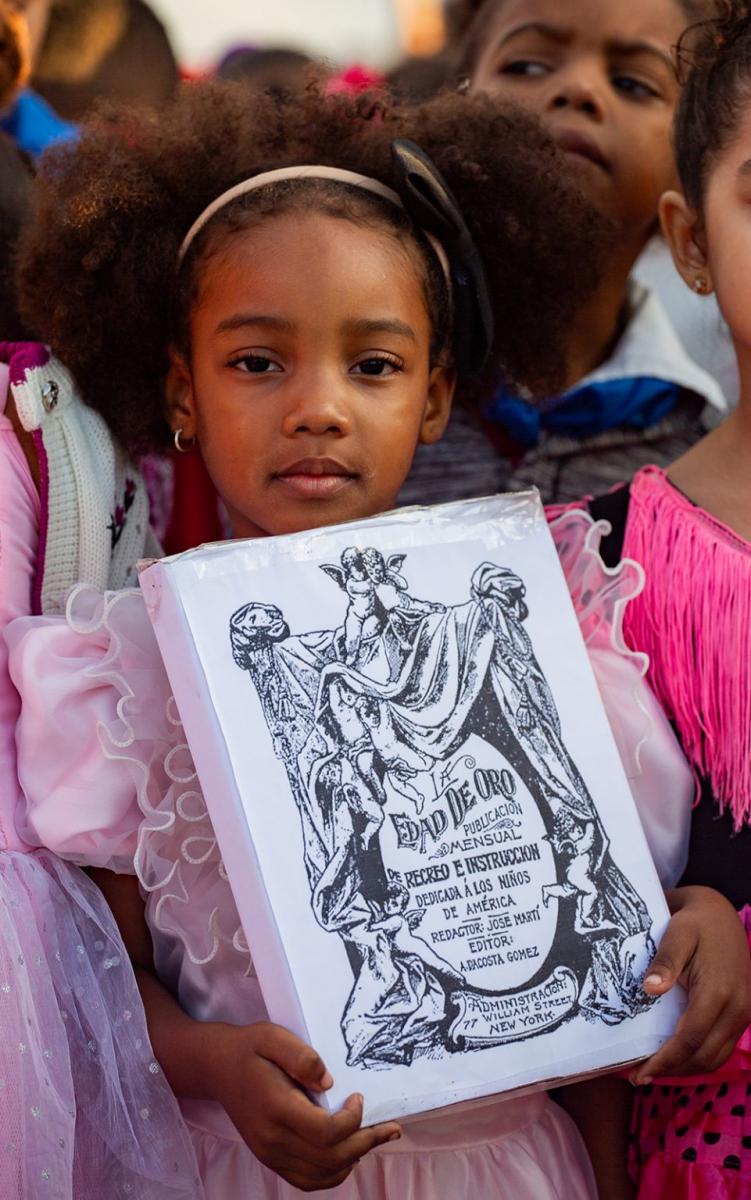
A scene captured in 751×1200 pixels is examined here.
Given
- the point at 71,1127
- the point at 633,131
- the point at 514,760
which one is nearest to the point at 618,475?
the point at 633,131

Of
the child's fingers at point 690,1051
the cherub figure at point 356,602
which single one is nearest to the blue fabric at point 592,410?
the cherub figure at point 356,602

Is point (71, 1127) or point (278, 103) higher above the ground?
point (278, 103)

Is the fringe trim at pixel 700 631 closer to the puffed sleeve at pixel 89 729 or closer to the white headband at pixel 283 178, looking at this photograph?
the white headband at pixel 283 178

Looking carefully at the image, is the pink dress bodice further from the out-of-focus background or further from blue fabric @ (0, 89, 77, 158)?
the out-of-focus background

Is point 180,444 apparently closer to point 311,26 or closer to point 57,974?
point 57,974

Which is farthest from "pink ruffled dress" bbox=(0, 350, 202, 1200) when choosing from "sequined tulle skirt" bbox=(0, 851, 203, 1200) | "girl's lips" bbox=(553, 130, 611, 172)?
"girl's lips" bbox=(553, 130, 611, 172)

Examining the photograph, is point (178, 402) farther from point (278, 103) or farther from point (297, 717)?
point (297, 717)

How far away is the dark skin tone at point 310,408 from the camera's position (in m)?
1.26

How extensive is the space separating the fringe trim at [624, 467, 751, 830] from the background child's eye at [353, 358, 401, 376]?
35cm

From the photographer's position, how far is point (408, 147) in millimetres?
1482

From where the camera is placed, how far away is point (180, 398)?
158 centimetres

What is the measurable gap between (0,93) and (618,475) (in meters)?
1.06

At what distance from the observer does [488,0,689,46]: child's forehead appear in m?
2.06

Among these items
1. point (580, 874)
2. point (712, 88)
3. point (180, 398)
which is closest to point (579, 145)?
point (712, 88)
